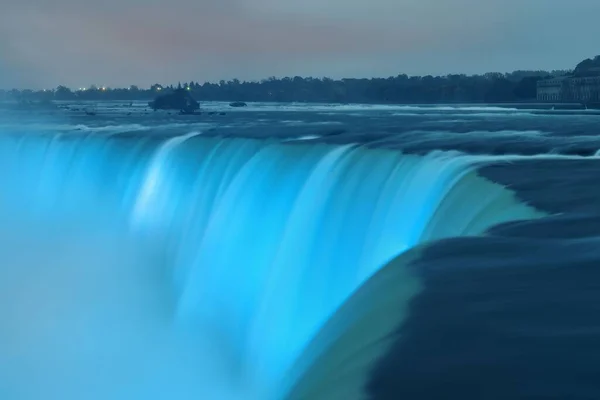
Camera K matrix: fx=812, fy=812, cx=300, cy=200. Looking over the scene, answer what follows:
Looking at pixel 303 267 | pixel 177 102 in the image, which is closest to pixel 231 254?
pixel 303 267

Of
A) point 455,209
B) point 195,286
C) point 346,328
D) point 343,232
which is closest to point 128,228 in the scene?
point 195,286

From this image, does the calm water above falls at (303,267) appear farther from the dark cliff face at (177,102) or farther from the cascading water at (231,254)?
the dark cliff face at (177,102)

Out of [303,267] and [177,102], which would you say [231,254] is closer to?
[303,267]

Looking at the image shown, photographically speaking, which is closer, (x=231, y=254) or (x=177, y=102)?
(x=231, y=254)

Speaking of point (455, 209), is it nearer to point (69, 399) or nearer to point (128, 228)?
point (69, 399)

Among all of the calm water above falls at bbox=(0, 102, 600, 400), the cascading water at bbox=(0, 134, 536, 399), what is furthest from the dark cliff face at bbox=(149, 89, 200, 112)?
the cascading water at bbox=(0, 134, 536, 399)

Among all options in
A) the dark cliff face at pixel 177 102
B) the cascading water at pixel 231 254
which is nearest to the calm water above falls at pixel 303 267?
the cascading water at pixel 231 254
